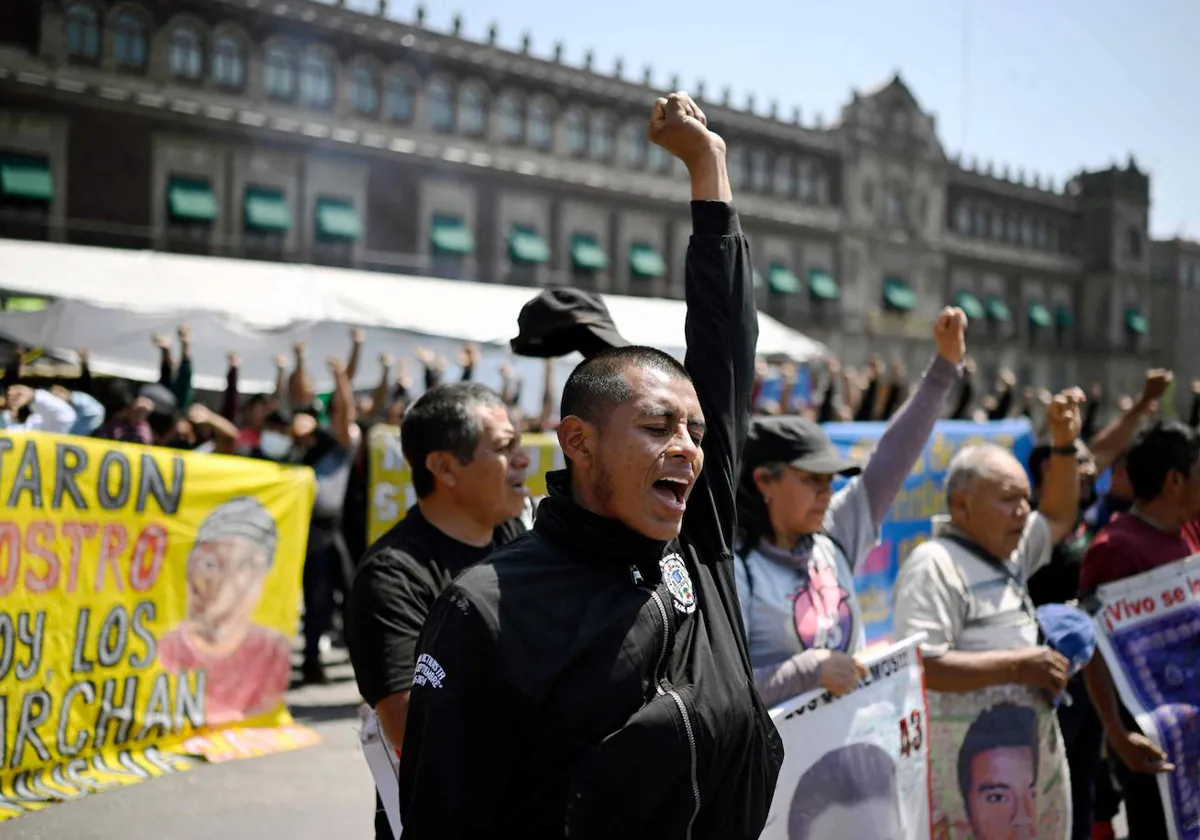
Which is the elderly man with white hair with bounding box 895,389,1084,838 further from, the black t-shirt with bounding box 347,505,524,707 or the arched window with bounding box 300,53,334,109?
the arched window with bounding box 300,53,334,109

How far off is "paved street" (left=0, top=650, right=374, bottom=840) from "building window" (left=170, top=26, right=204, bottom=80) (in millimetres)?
27619

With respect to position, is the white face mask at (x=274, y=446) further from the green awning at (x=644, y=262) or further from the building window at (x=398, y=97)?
the green awning at (x=644, y=262)

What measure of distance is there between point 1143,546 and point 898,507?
4038 millimetres

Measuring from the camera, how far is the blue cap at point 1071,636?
3.53m

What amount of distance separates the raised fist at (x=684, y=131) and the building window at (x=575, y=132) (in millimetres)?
37607

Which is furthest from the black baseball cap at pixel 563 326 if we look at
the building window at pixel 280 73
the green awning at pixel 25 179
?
the building window at pixel 280 73

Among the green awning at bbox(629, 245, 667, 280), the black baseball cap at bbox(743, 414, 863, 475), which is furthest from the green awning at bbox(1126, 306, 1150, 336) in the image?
the black baseball cap at bbox(743, 414, 863, 475)

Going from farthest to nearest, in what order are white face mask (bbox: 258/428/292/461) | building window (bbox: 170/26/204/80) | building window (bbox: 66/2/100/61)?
building window (bbox: 170/26/204/80), building window (bbox: 66/2/100/61), white face mask (bbox: 258/428/292/461)

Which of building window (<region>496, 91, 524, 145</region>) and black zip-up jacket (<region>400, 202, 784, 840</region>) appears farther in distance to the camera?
building window (<region>496, 91, 524, 145</region>)

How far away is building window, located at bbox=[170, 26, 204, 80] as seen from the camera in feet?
97.2

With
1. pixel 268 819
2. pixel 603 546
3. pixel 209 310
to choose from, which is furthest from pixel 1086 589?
pixel 209 310

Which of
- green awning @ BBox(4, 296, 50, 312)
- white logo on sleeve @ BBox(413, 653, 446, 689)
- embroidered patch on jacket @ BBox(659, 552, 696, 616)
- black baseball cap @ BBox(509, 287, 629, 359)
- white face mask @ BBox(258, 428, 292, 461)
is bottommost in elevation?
white face mask @ BBox(258, 428, 292, 461)

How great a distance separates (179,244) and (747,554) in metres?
29.4

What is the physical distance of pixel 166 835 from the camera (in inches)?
184
